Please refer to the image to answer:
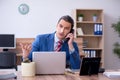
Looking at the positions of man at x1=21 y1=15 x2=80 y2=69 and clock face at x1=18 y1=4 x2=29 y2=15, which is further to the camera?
clock face at x1=18 y1=4 x2=29 y2=15

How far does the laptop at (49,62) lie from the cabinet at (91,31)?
405 centimetres

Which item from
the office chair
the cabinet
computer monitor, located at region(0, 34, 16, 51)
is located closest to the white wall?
the cabinet

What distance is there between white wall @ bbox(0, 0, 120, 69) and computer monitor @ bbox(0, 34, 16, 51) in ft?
1.39

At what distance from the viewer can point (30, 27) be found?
666cm

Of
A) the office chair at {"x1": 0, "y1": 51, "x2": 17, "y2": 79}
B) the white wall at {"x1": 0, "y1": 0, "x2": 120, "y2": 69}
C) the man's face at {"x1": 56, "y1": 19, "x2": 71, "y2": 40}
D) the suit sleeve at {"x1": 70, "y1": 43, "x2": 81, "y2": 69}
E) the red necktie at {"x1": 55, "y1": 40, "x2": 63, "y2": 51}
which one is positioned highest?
the white wall at {"x1": 0, "y1": 0, "x2": 120, "y2": 69}

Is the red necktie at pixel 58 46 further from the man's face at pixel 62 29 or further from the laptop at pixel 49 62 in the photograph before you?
the laptop at pixel 49 62

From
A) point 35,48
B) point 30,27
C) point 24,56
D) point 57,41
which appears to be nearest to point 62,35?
point 57,41

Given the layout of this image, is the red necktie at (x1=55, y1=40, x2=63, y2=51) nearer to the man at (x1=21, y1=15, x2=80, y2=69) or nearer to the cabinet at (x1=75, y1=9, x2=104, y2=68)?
the man at (x1=21, y1=15, x2=80, y2=69)

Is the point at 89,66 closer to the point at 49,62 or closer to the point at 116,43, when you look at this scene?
the point at 49,62

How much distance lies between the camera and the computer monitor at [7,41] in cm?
612

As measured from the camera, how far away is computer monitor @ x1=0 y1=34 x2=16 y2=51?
20.1 feet

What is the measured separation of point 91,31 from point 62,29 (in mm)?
4070

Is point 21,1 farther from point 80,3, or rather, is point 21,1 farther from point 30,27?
point 80,3

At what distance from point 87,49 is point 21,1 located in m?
2.14
